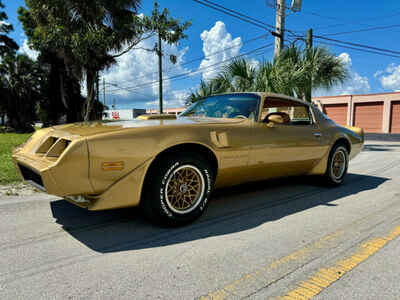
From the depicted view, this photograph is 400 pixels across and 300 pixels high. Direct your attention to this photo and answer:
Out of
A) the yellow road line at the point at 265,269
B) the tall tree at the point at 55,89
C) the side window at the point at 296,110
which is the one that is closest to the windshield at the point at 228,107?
the side window at the point at 296,110

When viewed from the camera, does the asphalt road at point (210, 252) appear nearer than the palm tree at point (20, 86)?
Yes

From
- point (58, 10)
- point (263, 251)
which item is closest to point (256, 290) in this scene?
point (263, 251)

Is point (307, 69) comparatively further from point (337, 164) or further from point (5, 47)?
point (5, 47)

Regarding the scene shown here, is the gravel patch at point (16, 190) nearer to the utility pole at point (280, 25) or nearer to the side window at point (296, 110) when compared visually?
the side window at point (296, 110)

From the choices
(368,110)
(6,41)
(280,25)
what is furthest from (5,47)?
(368,110)

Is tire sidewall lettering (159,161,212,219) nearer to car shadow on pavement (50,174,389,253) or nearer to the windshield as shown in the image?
car shadow on pavement (50,174,389,253)

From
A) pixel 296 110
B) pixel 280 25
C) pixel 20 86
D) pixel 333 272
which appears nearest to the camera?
pixel 333 272

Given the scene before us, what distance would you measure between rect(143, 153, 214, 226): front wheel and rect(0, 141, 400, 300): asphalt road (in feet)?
0.49

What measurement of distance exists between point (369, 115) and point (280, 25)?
21.1 m

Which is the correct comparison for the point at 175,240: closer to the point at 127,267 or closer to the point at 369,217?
the point at 127,267

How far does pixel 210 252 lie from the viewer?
2418 mm

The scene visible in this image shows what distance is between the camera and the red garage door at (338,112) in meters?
30.9

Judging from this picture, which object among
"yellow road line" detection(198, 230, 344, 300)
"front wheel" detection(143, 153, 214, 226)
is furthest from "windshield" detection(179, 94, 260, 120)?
"yellow road line" detection(198, 230, 344, 300)

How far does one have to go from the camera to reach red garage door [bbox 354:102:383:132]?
28.8m
